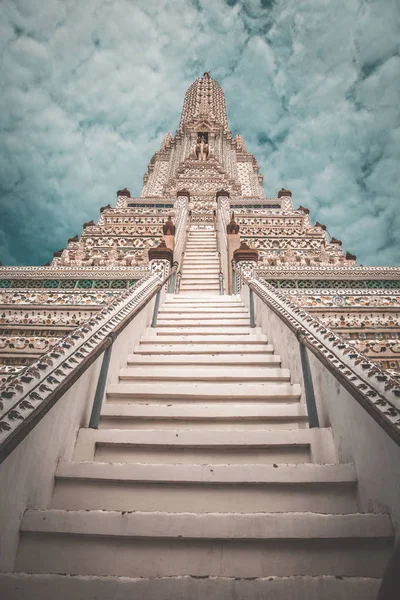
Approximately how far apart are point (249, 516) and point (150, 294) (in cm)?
286

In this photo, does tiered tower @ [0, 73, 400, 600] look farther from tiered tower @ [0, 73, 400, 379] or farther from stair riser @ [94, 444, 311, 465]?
tiered tower @ [0, 73, 400, 379]

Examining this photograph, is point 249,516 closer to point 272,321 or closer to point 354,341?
point 272,321

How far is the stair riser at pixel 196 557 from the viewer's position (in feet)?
4.21

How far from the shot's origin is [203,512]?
1.49 metres

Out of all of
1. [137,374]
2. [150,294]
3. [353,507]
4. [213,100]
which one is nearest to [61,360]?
[137,374]

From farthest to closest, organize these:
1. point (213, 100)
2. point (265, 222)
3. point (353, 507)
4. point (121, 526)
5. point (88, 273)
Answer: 1. point (213, 100)
2. point (265, 222)
3. point (88, 273)
4. point (353, 507)
5. point (121, 526)

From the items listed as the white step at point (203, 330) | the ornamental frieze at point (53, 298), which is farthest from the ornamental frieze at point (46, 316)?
the white step at point (203, 330)

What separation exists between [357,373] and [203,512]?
3.27 feet

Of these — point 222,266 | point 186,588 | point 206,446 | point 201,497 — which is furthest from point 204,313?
point 186,588

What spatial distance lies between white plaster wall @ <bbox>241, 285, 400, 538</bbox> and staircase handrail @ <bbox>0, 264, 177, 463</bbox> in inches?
56.9

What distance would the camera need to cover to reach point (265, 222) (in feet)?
34.3

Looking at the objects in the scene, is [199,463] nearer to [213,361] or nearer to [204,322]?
[213,361]

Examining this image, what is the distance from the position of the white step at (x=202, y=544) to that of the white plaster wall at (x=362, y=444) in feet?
0.34

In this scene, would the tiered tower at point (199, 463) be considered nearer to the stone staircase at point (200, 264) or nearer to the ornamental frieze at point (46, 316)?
the ornamental frieze at point (46, 316)
